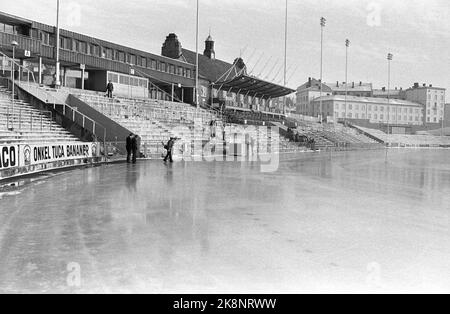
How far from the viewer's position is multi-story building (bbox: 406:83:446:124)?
15129cm

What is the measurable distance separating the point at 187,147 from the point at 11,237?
27.7 metres

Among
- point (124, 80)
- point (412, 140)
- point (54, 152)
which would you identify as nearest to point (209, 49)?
point (124, 80)

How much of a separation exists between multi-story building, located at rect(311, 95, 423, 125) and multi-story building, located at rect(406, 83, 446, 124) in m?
7.54

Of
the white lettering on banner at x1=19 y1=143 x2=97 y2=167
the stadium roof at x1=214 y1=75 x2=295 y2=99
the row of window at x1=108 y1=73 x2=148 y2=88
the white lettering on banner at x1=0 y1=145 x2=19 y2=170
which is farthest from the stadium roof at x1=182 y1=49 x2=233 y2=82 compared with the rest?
the white lettering on banner at x1=0 y1=145 x2=19 y2=170

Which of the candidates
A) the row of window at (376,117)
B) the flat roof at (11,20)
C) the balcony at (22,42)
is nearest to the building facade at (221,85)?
the balcony at (22,42)

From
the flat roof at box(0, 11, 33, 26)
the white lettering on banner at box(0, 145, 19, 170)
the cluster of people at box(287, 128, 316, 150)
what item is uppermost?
the flat roof at box(0, 11, 33, 26)

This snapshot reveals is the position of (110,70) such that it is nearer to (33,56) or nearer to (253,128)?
(33,56)

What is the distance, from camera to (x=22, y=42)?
1382 inches

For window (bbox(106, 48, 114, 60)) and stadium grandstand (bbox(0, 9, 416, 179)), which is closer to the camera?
stadium grandstand (bbox(0, 9, 416, 179))

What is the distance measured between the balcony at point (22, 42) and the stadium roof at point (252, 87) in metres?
30.0

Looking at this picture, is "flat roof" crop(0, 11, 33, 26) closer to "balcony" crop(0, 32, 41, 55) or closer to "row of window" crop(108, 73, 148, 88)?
"balcony" crop(0, 32, 41, 55)

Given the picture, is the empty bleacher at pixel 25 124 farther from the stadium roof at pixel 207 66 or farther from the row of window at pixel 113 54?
the stadium roof at pixel 207 66

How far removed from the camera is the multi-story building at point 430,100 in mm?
151288
